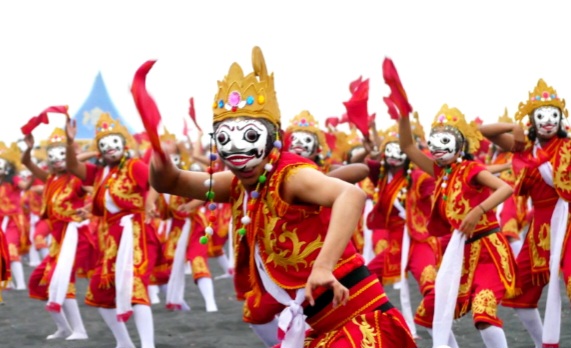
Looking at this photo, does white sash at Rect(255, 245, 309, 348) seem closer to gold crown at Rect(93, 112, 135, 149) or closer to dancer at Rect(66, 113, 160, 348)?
dancer at Rect(66, 113, 160, 348)

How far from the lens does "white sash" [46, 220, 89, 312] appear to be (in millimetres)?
10172

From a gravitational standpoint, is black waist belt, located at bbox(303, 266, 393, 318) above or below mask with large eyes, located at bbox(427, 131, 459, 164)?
below

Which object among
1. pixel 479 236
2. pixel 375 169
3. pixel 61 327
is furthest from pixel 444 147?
pixel 61 327

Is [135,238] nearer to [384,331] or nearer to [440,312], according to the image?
[440,312]

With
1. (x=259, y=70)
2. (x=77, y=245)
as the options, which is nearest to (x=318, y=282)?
(x=259, y=70)

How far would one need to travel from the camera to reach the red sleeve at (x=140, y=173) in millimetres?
9617

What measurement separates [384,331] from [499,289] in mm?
3269

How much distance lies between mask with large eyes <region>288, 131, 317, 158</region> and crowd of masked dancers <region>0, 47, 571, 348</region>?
19mm

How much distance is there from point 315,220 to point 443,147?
367 cm

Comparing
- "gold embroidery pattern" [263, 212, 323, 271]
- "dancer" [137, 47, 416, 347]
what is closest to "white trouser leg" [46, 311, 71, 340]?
"dancer" [137, 47, 416, 347]

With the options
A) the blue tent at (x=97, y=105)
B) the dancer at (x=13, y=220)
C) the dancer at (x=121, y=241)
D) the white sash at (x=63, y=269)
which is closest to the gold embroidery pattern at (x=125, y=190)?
the dancer at (x=121, y=241)

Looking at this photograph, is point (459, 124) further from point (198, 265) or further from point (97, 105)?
point (97, 105)

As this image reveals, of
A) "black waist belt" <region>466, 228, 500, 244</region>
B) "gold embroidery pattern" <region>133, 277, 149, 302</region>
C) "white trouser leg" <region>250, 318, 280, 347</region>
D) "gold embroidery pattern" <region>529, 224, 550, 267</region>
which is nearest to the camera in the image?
"white trouser leg" <region>250, 318, 280, 347</region>

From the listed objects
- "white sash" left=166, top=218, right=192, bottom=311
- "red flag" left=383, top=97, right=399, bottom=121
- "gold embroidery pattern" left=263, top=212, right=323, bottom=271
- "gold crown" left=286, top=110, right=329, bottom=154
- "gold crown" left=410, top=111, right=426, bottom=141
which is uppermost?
"red flag" left=383, top=97, right=399, bottom=121
